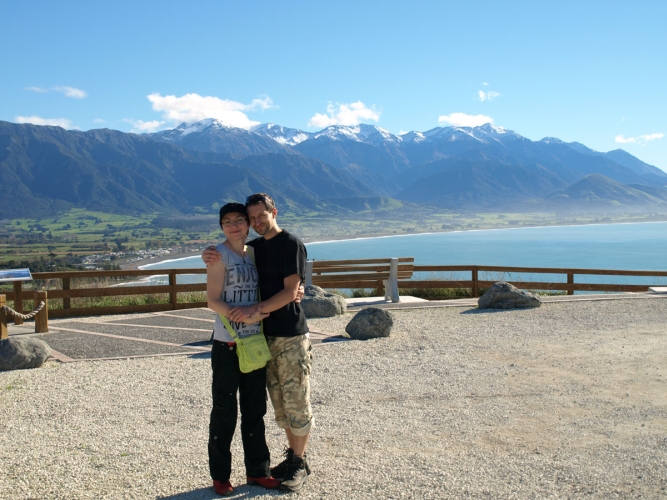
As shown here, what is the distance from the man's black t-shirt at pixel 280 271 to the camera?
3.75m

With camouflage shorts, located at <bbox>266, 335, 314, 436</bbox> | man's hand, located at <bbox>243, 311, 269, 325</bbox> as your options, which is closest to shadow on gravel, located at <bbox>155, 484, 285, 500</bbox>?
camouflage shorts, located at <bbox>266, 335, 314, 436</bbox>

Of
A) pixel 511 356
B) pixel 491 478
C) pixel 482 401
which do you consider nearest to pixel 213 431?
pixel 491 478

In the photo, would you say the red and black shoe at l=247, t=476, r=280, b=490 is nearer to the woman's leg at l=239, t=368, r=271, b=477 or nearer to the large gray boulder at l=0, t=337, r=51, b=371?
the woman's leg at l=239, t=368, r=271, b=477

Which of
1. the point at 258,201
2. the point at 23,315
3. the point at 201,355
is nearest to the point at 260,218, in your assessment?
the point at 258,201

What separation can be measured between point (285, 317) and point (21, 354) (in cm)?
484

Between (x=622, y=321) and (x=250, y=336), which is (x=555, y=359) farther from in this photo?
(x=250, y=336)

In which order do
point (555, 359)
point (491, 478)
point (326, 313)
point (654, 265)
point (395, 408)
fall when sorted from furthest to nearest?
point (654, 265) → point (326, 313) → point (555, 359) → point (395, 408) → point (491, 478)

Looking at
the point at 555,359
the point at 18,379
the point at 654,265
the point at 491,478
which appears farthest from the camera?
the point at 654,265

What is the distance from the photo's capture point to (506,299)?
11656 mm

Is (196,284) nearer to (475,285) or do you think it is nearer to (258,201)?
(475,285)

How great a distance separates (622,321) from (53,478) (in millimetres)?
8708

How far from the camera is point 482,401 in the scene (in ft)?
18.9

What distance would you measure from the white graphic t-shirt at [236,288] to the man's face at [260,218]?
0.70 ft

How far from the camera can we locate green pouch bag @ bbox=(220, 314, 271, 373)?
3.71m
